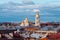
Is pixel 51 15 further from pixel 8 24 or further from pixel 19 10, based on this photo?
pixel 8 24

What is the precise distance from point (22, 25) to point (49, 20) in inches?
21.4

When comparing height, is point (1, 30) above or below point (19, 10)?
below

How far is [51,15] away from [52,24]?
0.61ft

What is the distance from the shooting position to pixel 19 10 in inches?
130

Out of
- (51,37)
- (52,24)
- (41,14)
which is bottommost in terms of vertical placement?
(51,37)

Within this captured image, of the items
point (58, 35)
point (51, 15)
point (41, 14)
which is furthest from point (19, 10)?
point (58, 35)

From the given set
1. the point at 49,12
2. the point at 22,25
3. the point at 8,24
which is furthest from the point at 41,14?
the point at 8,24

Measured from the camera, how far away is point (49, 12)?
327 cm

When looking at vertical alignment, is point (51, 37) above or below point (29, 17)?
below

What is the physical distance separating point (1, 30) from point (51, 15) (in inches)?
40.9

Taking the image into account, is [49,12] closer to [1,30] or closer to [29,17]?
[29,17]

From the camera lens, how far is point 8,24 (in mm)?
3219

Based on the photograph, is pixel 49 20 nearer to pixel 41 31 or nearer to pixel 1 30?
pixel 41 31

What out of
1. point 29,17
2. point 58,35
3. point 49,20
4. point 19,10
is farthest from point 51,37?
point 19,10
